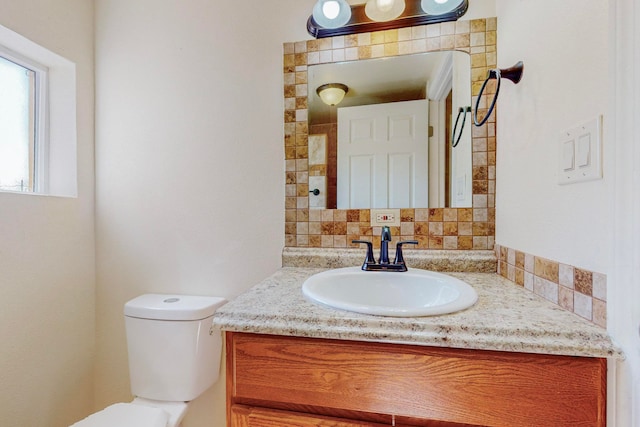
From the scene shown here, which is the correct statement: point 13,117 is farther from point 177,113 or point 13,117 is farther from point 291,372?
point 291,372

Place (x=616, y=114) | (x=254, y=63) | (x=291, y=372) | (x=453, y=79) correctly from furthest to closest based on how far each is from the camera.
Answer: (x=254, y=63) < (x=453, y=79) < (x=291, y=372) < (x=616, y=114)

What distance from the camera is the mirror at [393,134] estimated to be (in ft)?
3.76

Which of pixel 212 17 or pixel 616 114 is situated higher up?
pixel 212 17

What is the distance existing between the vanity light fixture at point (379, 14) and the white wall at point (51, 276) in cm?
105

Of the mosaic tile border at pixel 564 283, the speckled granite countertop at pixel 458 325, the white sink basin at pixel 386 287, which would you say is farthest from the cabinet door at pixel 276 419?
the mosaic tile border at pixel 564 283

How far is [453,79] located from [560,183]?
2.10ft

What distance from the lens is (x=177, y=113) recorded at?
4.37ft

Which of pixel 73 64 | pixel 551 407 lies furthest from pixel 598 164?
pixel 73 64

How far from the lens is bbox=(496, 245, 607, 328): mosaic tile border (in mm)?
577

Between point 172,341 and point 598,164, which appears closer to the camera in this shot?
point 598,164

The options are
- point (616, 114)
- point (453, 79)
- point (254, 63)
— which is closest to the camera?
point (616, 114)

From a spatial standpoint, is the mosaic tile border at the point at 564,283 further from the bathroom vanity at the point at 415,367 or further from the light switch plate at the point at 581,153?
the light switch plate at the point at 581,153

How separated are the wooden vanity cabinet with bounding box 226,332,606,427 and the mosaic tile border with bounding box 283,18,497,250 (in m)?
0.61

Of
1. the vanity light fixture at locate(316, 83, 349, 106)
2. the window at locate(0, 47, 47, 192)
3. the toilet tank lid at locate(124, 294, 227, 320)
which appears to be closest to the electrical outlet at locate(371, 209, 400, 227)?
the vanity light fixture at locate(316, 83, 349, 106)
